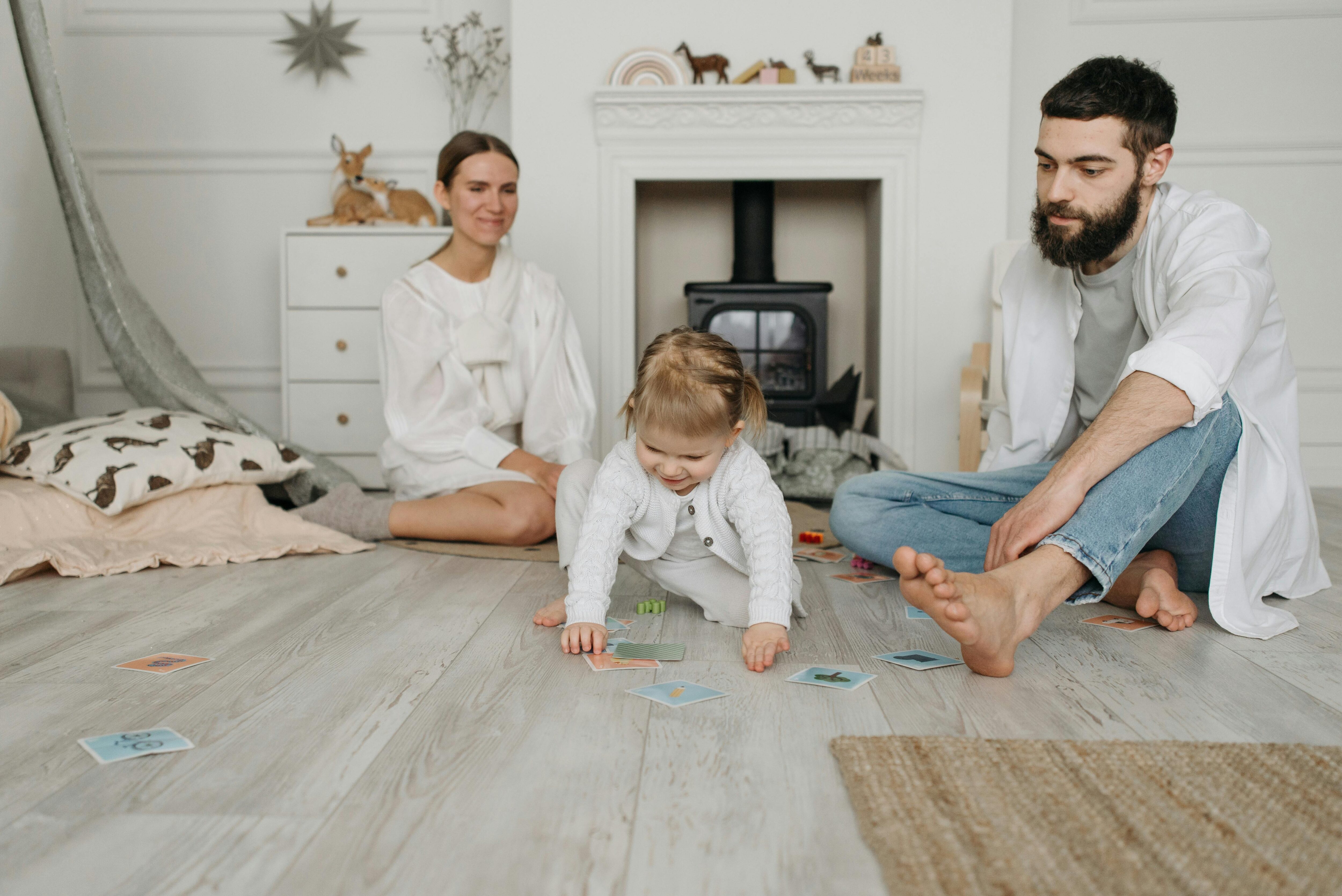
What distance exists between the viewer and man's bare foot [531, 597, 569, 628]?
5.25 feet

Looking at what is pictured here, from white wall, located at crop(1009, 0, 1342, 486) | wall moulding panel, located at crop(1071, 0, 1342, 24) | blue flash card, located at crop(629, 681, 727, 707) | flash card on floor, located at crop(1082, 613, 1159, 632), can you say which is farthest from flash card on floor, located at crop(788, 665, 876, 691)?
wall moulding panel, located at crop(1071, 0, 1342, 24)

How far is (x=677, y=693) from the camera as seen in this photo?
123 centimetres

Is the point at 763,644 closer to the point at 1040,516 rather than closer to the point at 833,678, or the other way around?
the point at 833,678

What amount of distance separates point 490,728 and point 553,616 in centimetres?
48

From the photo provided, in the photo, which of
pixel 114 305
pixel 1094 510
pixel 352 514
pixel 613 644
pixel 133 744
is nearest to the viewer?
pixel 133 744

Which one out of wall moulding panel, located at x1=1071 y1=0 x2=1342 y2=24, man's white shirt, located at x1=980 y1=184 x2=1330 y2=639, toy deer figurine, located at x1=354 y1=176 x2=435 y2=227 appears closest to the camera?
man's white shirt, located at x1=980 y1=184 x2=1330 y2=639

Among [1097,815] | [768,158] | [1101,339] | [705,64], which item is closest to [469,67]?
[705,64]

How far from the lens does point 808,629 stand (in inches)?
63.2

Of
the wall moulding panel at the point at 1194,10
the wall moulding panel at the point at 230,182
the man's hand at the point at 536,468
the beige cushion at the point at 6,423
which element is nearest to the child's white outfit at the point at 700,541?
the man's hand at the point at 536,468

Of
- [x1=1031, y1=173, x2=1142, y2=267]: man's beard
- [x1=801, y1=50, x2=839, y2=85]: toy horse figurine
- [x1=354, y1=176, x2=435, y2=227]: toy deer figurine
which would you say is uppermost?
[x1=801, y1=50, x2=839, y2=85]: toy horse figurine

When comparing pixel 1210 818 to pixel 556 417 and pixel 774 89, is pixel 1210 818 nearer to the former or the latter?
pixel 556 417

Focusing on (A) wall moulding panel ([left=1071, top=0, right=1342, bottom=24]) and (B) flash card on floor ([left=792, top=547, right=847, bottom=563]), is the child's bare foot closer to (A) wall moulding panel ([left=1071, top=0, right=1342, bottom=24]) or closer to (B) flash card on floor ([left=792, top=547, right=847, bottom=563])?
(B) flash card on floor ([left=792, top=547, right=847, bottom=563])

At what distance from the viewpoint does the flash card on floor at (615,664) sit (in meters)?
1.35

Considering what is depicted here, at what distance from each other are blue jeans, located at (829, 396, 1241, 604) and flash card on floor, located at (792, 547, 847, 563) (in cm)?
25
